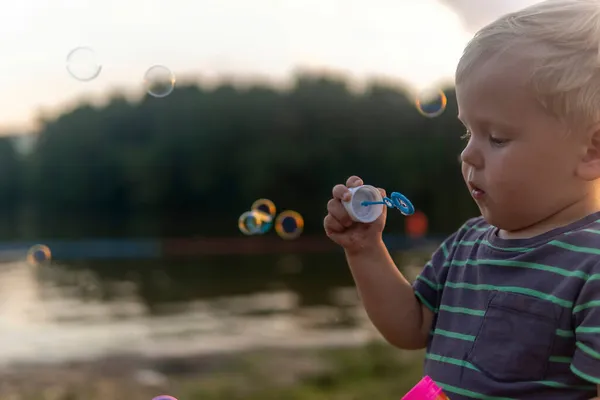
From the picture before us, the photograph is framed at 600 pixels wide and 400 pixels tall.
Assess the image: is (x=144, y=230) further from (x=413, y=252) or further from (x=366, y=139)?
(x=413, y=252)

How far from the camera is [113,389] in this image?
13.8 feet

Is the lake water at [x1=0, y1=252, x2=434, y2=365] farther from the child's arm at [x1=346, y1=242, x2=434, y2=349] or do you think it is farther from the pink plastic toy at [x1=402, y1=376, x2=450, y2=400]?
the pink plastic toy at [x1=402, y1=376, x2=450, y2=400]

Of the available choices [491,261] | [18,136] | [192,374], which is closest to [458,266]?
[491,261]

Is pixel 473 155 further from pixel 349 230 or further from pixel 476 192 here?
pixel 349 230

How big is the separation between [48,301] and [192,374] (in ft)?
11.6

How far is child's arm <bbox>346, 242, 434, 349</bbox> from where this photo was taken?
1.23 metres

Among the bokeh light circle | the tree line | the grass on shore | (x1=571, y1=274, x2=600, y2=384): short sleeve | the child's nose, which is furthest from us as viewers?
the tree line

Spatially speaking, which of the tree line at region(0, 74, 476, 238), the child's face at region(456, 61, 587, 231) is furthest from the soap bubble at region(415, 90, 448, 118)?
the tree line at region(0, 74, 476, 238)

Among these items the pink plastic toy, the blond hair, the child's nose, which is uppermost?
the blond hair

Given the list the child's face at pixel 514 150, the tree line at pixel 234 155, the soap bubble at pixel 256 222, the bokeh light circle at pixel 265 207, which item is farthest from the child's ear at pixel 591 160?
the tree line at pixel 234 155

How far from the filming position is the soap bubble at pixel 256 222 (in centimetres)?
263

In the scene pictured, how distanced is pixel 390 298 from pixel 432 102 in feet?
3.92

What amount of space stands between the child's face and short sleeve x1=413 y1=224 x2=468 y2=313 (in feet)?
0.62

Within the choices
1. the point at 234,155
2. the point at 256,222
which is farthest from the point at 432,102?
the point at 234,155
